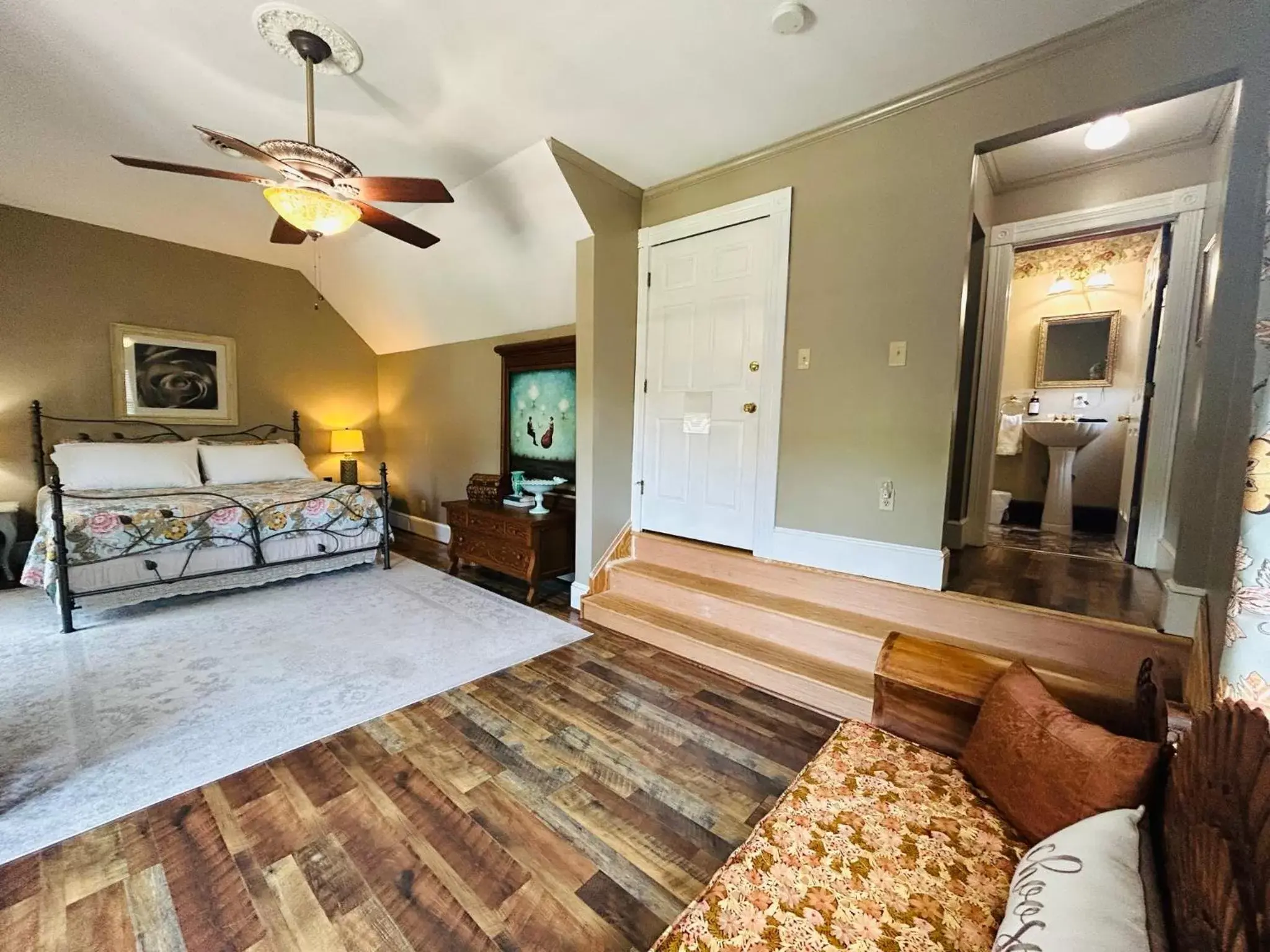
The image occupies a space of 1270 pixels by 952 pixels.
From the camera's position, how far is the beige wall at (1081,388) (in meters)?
3.96

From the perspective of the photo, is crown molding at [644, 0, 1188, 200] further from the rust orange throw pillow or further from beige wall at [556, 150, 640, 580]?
the rust orange throw pillow

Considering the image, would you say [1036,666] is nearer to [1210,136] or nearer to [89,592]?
[1210,136]

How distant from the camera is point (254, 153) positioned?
1.84 m

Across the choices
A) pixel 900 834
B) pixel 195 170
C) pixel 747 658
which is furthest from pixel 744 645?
pixel 195 170

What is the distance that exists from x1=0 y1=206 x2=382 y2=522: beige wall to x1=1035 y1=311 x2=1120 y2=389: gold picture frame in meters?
7.11

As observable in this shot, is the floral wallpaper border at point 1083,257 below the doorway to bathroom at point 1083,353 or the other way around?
the other way around

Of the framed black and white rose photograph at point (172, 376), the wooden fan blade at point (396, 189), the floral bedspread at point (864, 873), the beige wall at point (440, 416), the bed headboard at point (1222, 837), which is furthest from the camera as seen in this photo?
the beige wall at point (440, 416)

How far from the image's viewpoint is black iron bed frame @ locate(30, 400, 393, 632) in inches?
110

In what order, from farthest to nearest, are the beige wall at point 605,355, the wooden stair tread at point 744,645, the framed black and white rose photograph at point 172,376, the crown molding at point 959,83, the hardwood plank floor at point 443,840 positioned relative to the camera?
1. the framed black and white rose photograph at point 172,376
2. the beige wall at point 605,355
3. the wooden stair tread at point 744,645
4. the crown molding at point 959,83
5. the hardwood plank floor at point 443,840

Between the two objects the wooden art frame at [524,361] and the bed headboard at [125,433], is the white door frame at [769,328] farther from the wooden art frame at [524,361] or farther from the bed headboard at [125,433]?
the bed headboard at [125,433]

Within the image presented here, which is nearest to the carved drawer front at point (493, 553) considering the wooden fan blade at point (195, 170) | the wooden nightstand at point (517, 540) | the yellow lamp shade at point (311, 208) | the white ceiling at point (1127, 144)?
the wooden nightstand at point (517, 540)

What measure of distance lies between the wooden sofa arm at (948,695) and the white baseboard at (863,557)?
0.88 metres

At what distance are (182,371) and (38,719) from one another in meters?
3.67

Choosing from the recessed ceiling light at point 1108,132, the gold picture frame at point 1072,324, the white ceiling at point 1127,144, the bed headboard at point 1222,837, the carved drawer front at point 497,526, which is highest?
the white ceiling at point 1127,144
